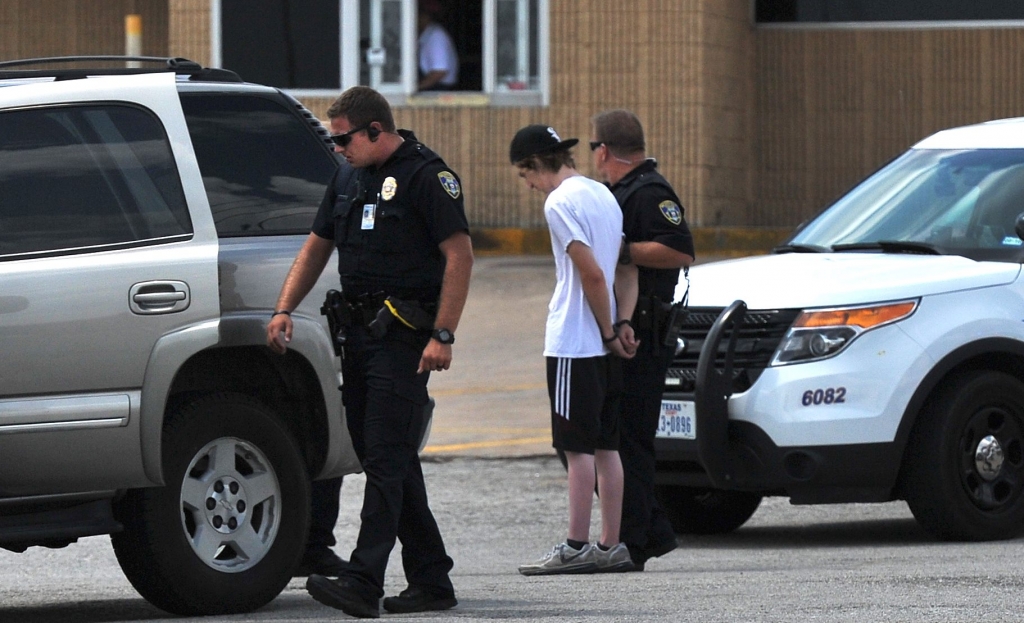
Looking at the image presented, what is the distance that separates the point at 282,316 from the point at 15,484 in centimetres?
100

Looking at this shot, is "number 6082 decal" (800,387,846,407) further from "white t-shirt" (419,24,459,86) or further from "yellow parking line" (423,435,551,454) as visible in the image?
"white t-shirt" (419,24,459,86)

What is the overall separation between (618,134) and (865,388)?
145 cm

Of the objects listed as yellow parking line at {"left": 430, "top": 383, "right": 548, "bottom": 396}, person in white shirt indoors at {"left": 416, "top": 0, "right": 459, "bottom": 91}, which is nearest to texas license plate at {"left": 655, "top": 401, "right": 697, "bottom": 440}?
yellow parking line at {"left": 430, "top": 383, "right": 548, "bottom": 396}

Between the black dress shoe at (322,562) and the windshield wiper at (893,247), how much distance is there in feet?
9.85

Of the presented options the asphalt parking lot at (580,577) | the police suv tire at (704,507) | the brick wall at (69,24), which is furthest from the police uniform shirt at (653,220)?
the brick wall at (69,24)

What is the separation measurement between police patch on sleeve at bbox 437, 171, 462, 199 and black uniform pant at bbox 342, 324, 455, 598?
1.54 ft

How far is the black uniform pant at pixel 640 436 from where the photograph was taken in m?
7.96

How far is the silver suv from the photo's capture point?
20.5ft

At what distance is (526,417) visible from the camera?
1281 cm

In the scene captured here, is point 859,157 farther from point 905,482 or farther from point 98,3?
point 905,482

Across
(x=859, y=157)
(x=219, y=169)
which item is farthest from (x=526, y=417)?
(x=859, y=157)

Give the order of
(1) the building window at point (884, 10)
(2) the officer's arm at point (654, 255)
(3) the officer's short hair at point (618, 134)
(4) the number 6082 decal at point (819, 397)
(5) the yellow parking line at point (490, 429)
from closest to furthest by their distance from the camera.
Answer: (2) the officer's arm at point (654, 255)
(3) the officer's short hair at point (618, 134)
(4) the number 6082 decal at point (819, 397)
(5) the yellow parking line at point (490, 429)
(1) the building window at point (884, 10)

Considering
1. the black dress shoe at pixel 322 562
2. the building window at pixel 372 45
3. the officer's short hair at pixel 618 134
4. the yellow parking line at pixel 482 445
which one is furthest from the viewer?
the building window at pixel 372 45

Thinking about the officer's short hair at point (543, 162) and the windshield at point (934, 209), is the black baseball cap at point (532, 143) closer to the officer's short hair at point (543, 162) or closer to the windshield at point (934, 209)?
the officer's short hair at point (543, 162)
